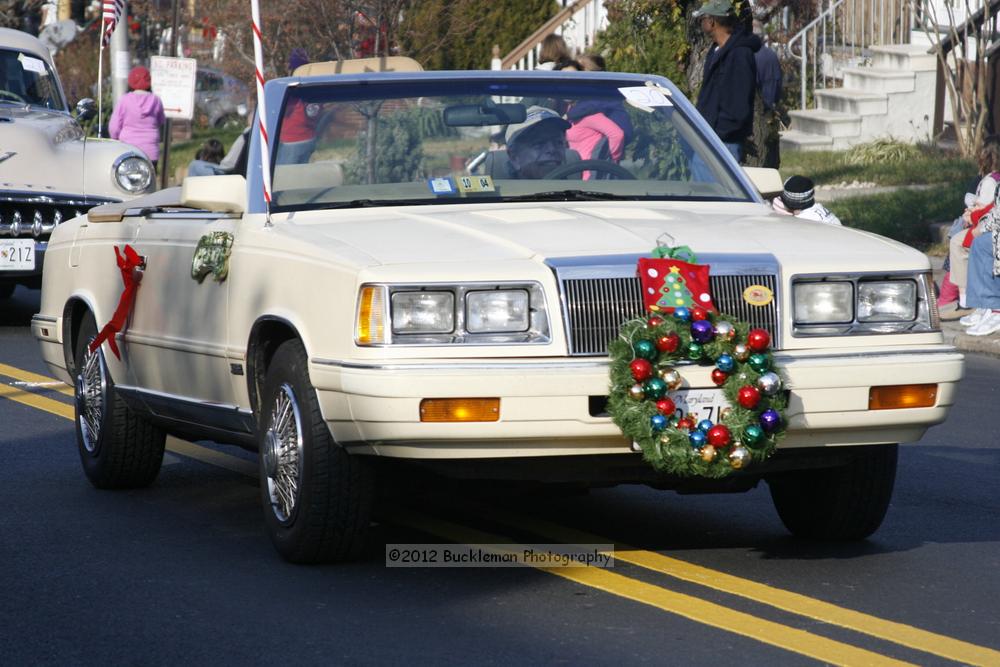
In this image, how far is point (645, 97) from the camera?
7.25 metres

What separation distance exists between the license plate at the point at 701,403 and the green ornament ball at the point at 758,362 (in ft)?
0.43

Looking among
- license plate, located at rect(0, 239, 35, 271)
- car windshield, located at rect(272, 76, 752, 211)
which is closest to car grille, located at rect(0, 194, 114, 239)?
license plate, located at rect(0, 239, 35, 271)

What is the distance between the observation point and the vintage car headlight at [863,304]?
5.75m

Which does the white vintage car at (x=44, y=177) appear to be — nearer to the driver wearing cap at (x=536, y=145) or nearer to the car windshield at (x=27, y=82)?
the car windshield at (x=27, y=82)

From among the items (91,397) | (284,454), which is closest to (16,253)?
(91,397)

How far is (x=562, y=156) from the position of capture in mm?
6938

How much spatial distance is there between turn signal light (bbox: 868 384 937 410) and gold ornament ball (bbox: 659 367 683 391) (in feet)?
2.08

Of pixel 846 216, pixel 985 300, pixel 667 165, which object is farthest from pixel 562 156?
pixel 846 216

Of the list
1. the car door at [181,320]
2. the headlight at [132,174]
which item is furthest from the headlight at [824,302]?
the headlight at [132,174]

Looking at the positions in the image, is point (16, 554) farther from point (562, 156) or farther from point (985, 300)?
point (985, 300)

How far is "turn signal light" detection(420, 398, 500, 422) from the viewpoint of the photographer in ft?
17.7

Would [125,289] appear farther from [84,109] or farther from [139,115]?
[139,115]

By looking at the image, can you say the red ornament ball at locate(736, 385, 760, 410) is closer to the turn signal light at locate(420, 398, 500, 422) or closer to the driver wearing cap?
the turn signal light at locate(420, 398, 500, 422)

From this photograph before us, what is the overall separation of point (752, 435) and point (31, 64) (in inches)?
447
